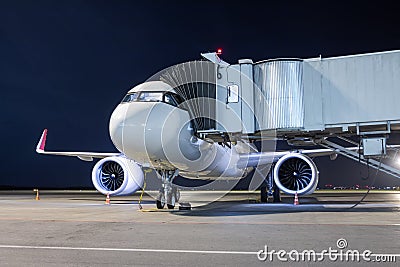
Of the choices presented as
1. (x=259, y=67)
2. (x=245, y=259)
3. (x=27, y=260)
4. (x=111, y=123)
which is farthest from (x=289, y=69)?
(x=27, y=260)

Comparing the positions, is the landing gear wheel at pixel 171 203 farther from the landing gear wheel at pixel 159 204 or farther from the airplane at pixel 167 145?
the landing gear wheel at pixel 159 204

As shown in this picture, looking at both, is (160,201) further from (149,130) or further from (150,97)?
(150,97)

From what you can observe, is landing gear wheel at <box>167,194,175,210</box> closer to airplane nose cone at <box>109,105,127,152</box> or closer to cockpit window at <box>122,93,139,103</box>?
airplane nose cone at <box>109,105,127,152</box>

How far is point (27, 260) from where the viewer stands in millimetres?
5273

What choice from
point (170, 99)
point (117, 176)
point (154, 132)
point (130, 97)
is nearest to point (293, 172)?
point (170, 99)

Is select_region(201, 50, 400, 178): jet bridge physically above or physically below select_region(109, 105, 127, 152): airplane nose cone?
above

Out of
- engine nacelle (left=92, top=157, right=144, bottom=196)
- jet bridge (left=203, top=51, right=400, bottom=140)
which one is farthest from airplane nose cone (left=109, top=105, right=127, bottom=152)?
engine nacelle (left=92, top=157, right=144, bottom=196)

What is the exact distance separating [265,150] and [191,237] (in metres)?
13.2

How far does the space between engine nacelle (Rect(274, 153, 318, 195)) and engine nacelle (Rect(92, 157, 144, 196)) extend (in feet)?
18.5

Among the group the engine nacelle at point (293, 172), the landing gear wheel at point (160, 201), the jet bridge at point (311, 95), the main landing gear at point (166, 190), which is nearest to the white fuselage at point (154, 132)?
the main landing gear at point (166, 190)

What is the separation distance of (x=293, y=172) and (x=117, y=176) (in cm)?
767

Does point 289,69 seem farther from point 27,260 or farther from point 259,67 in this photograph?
point 27,260

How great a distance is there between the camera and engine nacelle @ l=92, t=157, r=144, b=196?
1715cm

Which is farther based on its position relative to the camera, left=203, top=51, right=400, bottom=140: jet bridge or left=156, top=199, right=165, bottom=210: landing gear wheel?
left=156, top=199, right=165, bottom=210: landing gear wheel
